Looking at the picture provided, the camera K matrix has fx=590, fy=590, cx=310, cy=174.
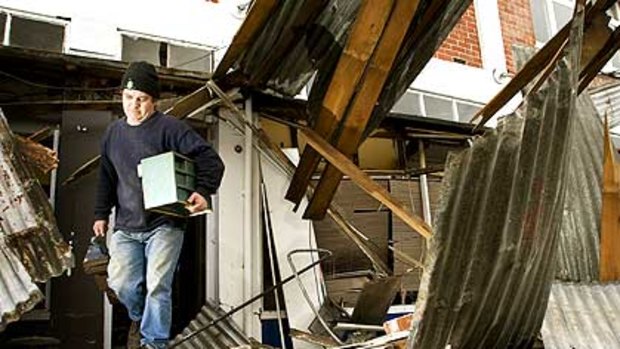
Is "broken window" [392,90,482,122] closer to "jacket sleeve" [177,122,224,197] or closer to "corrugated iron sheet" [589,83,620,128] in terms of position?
"corrugated iron sheet" [589,83,620,128]

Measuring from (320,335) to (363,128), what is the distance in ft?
4.66

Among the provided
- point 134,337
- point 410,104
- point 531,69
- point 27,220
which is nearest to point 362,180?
point 531,69

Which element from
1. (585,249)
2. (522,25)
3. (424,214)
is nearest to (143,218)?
(585,249)

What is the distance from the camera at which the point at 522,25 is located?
7.88 m

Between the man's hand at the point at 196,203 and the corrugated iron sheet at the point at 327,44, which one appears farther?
the corrugated iron sheet at the point at 327,44

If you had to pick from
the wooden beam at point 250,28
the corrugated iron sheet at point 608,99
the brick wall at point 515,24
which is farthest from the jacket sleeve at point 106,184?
the brick wall at point 515,24

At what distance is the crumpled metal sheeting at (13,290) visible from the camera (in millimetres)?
2633

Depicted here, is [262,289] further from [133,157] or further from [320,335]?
[133,157]

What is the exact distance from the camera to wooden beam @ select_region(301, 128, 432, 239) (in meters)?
3.53

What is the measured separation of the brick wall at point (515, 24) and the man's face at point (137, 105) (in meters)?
5.45

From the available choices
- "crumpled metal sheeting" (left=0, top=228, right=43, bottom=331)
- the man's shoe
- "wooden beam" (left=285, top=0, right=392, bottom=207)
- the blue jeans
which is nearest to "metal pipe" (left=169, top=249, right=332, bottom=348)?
the man's shoe

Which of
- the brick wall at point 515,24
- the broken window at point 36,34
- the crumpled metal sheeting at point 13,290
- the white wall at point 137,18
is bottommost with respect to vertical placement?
the crumpled metal sheeting at point 13,290

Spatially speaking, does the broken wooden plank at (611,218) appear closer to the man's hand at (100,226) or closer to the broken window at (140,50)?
the man's hand at (100,226)

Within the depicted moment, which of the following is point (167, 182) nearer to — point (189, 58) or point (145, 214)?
point (145, 214)
